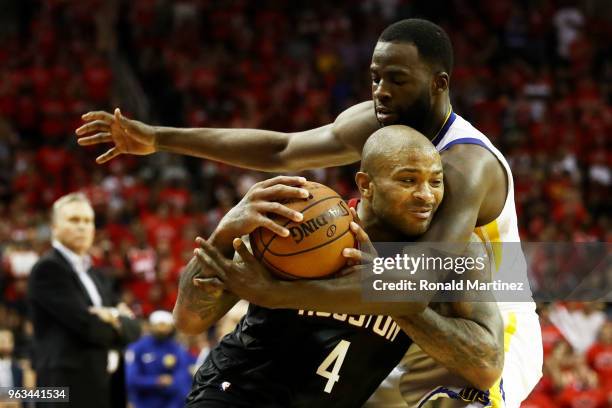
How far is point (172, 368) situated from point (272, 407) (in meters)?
5.04

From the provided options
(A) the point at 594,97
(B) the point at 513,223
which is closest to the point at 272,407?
(B) the point at 513,223

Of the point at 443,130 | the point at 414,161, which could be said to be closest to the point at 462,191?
the point at 414,161

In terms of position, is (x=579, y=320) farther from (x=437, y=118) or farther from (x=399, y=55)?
(x=399, y=55)

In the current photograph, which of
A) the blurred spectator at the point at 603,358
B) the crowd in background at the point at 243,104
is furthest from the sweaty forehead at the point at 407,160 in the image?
the blurred spectator at the point at 603,358

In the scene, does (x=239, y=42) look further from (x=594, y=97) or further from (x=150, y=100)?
(x=594, y=97)

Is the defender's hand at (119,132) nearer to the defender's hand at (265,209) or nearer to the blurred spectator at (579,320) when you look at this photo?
the defender's hand at (265,209)

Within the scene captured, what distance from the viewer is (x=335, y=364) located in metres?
3.42

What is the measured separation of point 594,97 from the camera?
44.6ft

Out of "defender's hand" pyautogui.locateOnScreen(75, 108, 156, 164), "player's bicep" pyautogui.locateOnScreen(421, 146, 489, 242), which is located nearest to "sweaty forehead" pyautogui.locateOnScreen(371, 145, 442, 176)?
"player's bicep" pyautogui.locateOnScreen(421, 146, 489, 242)

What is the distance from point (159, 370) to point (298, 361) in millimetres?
5085

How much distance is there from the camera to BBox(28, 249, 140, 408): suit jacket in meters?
5.68

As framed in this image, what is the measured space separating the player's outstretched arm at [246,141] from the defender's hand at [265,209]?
1002mm

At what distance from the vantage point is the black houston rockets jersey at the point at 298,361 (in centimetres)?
339

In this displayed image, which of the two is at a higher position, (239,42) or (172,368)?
(239,42)
